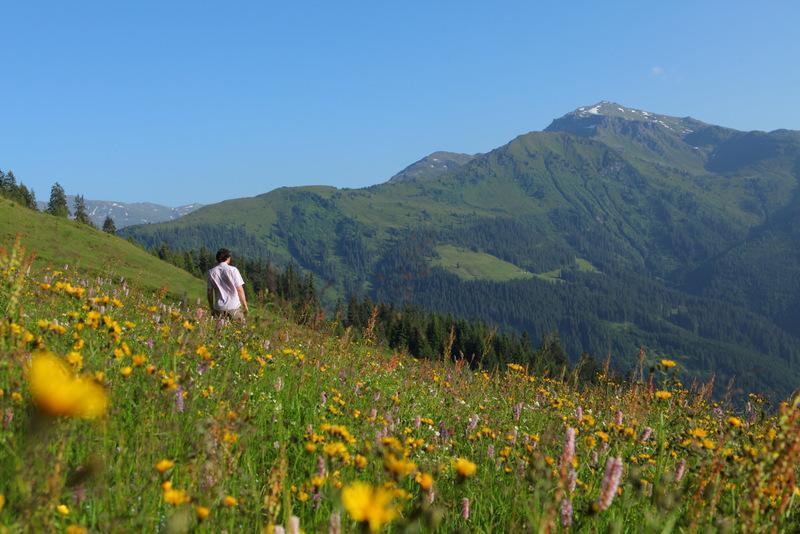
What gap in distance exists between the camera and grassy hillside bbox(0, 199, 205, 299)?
43.8m

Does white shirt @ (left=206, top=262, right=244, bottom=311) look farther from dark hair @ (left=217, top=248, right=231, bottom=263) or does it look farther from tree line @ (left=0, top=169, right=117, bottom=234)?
tree line @ (left=0, top=169, right=117, bottom=234)

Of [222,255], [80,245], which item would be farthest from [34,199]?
[222,255]

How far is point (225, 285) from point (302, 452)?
8.90m

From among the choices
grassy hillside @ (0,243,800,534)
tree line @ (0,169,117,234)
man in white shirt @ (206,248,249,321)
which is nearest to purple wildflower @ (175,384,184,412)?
grassy hillside @ (0,243,800,534)

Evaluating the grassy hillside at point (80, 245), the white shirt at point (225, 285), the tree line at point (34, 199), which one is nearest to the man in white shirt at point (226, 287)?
the white shirt at point (225, 285)

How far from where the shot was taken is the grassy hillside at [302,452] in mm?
2316

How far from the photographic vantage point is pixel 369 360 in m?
9.59

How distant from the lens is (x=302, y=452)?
14.9 ft

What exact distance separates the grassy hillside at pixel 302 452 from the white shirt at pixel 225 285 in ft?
15.1

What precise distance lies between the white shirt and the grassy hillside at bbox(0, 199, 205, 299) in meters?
28.2

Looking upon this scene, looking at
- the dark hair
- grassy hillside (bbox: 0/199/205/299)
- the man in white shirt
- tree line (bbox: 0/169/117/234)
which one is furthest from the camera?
tree line (bbox: 0/169/117/234)

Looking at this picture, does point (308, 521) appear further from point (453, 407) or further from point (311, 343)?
point (311, 343)

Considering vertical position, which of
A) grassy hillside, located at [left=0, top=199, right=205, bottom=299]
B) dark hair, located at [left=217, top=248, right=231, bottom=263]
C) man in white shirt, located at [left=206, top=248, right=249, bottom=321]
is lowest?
man in white shirt, located at [left=206, top=248, right=249, bottom=321]

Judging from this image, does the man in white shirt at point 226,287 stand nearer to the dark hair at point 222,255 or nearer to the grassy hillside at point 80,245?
the dark hair at point 222,255
